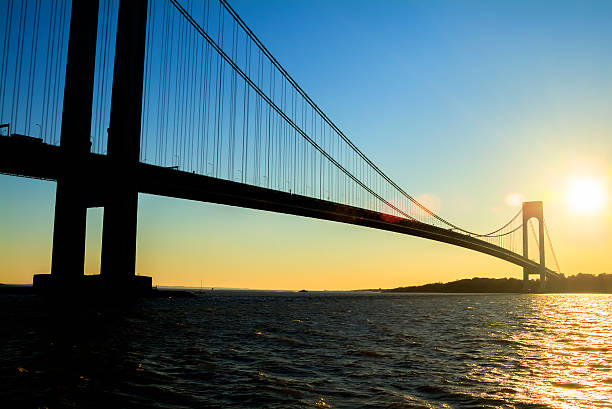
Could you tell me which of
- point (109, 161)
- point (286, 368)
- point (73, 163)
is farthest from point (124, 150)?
point (286, 368)

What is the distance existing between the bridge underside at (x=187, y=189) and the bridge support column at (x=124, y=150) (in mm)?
775

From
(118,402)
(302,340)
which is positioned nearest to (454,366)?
(302,340)

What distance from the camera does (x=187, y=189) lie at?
42.9 meters

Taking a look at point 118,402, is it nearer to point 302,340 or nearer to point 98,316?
point 302,340

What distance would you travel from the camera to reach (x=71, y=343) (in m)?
13.7

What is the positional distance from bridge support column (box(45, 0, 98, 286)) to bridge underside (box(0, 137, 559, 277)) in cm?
51

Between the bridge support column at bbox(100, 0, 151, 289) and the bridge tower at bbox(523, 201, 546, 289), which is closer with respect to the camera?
the bridge support column at bbox(100, 0, 151, 289)

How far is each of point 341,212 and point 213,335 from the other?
1567 inches

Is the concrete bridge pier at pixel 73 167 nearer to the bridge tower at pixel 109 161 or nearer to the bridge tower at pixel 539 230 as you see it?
the bridge tower at pixel 109 161

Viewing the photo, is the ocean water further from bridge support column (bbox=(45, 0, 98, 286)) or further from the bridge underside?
the bridge underside

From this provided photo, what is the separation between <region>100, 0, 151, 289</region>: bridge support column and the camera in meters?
36.2

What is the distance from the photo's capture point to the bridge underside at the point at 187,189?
3275 centimetres

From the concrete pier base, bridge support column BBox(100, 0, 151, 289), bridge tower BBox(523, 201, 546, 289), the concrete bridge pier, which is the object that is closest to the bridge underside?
the concrete bridge pier

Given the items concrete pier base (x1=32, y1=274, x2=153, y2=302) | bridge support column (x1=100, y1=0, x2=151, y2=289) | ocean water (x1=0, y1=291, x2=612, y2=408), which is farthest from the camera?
bridge support column (x1=100, y1=0, x2=151, y2=289)
